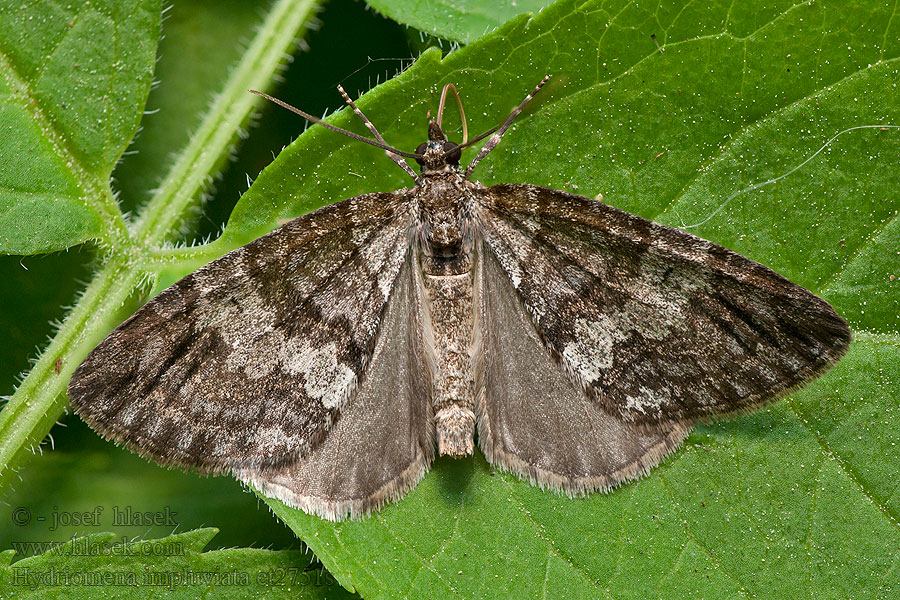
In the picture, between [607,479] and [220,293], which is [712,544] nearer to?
[607,479]

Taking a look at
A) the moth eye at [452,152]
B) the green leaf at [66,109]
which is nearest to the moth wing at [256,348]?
the moth eye at [452,152]

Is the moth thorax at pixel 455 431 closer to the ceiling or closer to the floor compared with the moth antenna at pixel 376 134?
closer to the floor

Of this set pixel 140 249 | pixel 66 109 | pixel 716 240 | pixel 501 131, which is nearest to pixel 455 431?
pixel 501 131

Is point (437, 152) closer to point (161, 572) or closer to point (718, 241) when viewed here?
point (718, 241)

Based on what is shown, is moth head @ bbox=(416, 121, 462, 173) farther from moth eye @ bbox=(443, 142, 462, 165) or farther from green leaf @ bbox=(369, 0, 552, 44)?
green leaf @ bbox=(369, 0, 552, 44)

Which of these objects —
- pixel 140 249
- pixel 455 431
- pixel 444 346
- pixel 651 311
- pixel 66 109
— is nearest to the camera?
pixel 651 311

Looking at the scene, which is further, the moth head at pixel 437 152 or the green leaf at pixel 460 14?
the green leaf at pixel 460 14

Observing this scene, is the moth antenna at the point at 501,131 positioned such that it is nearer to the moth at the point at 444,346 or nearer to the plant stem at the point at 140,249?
the moth at the point at 444,346
